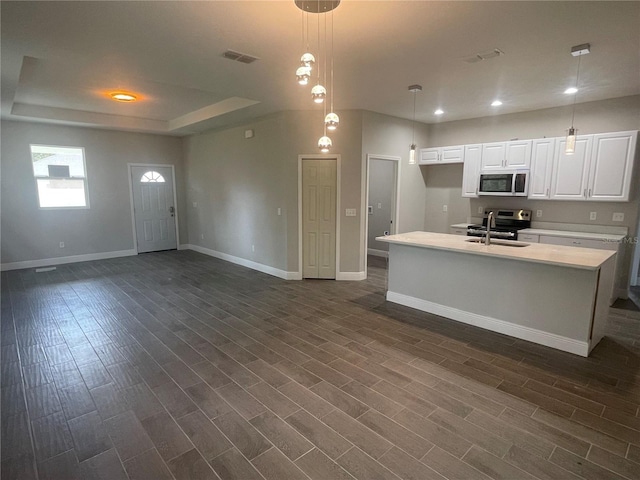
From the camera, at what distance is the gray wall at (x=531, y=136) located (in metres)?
4.60

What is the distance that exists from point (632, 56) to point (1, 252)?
992 cm

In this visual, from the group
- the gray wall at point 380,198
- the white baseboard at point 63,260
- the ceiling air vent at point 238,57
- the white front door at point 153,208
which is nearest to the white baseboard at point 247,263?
the white front door at point 153,208

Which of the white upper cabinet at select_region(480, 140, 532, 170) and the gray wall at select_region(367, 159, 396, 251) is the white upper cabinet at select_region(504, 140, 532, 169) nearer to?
the white upper cabinet at select_region(480, 140, 532, 170)

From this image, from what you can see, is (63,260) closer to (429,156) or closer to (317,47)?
(317,47)

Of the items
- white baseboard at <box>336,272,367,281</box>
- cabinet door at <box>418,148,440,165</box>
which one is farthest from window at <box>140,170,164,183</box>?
cabinet door at <box>418,148,440,165</box>

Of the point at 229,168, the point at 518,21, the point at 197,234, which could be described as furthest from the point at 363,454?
the point at 197,234

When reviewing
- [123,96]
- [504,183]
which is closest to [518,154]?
[504,183]

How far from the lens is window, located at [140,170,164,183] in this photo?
7883mm

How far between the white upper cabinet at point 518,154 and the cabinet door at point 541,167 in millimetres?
74

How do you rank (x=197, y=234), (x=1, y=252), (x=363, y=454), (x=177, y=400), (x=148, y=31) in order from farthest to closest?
1. (x=197, y=234)
2. (x=1, y=252)
3. (x=148, y=31)
4. (x=177, y=400)
5. (x=363, y=454)

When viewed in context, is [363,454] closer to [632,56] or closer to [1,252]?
[632,56]

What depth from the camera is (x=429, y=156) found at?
644cm

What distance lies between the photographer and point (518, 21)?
2.51m

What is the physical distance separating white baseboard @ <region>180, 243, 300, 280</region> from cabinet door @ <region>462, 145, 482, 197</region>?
11.3ft
